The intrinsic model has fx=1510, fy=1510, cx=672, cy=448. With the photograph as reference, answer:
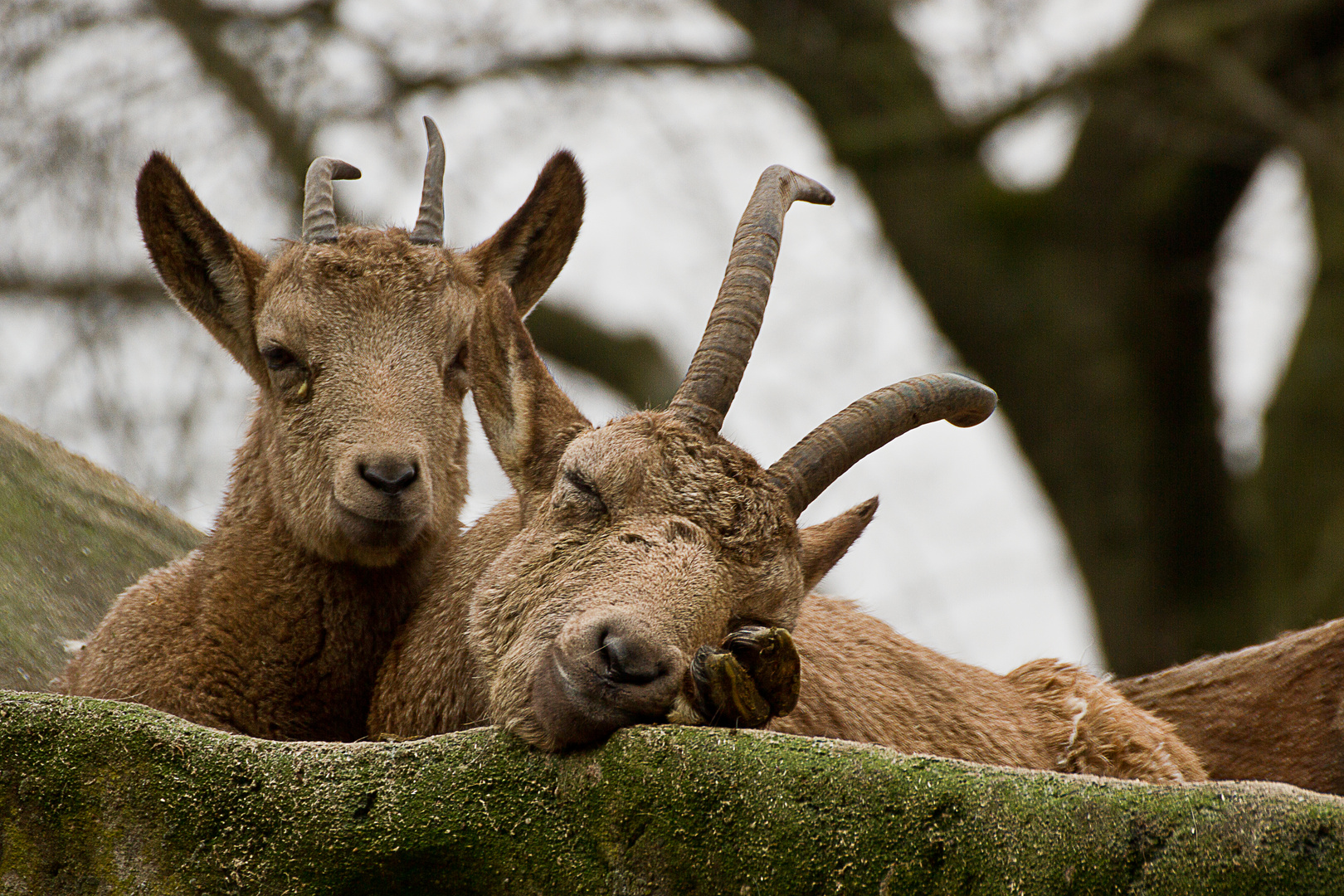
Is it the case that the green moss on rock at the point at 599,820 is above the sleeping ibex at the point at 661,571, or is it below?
below

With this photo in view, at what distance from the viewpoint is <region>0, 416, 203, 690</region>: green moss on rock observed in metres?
7.50

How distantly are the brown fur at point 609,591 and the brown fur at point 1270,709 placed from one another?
3.54 feet

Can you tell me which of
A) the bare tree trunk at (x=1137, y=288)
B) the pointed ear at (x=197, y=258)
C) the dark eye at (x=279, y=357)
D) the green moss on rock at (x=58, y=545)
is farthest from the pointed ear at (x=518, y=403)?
the bare tree trunk at (x=1137, y=288)

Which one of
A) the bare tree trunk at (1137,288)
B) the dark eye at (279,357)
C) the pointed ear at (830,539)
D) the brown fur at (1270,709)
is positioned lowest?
the brown fur at (1270,709)

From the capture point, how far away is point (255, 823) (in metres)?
4.28

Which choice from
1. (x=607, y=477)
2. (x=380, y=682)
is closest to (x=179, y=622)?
(x=380, y=682)

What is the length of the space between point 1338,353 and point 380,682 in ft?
35.8

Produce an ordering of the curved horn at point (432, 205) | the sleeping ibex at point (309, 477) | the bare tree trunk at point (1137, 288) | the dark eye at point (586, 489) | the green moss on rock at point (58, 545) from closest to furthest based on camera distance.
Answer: the dark eye at point (586, 489) → the sleeping ibex at point (309, 477) → the curved horn at point (432, 205) → the green moss on rock at point (58, 545) → the bare tree trunk at point (1137, 288)

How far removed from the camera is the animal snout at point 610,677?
4160 millimetres

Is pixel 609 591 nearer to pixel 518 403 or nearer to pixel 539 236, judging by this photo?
pixel 518 403

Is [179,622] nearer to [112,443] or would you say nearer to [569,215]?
[569,215]

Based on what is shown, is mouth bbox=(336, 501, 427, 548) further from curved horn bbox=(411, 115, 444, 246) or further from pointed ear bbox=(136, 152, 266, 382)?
curved horn bbox=(411, 115, 444, 246)

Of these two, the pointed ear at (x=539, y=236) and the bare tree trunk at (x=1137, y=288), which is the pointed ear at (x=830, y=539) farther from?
the bare tree trunk at (x=1137, y=288)

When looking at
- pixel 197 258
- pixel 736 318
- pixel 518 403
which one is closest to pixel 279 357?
pixel 197 258
